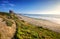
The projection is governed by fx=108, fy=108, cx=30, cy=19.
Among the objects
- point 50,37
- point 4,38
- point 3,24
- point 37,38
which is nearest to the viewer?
point 4,38

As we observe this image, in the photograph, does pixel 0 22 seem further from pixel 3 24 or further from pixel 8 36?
pixel 8 36

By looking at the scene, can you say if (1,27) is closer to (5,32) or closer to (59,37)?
(5,32)

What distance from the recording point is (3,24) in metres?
10.7

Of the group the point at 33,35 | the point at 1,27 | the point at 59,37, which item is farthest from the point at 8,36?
the point at 59,37

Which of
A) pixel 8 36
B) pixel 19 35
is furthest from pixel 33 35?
pixel 8 36

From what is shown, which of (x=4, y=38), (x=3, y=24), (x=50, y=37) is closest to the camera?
(x=4, y=38)

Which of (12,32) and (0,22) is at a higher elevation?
(0,22)

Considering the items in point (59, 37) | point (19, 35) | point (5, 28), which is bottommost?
point (59, 37)

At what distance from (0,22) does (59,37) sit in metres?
7.18

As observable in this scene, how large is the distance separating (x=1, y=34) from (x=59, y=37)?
277 inches

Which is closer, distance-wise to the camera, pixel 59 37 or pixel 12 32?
pixel 12 32

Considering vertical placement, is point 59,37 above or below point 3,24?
below

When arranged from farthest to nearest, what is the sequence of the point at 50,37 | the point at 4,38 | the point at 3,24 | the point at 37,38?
1. the point at 50,37
2. the point at 37,38
3. the point at 3,24
4. the point at 4,38

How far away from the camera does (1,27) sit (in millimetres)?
10266
